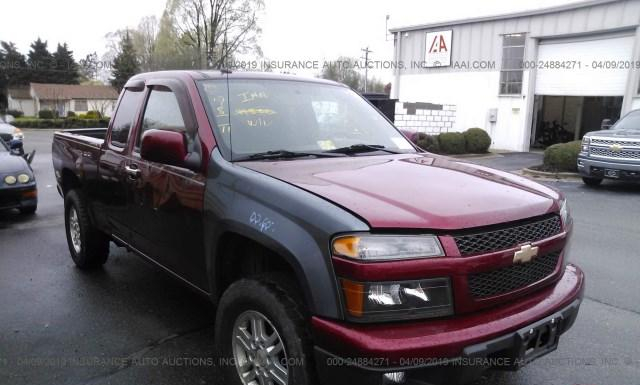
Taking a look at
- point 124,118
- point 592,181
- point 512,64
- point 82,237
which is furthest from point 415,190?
point 512,64

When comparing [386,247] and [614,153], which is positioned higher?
[386,247]

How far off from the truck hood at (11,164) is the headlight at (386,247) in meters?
6.95

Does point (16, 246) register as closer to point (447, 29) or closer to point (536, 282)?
point (536, 282)

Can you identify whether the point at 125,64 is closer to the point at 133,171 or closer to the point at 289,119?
the point at 133,171

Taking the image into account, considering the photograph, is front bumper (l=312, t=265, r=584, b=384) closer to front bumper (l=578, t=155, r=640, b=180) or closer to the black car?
the black car

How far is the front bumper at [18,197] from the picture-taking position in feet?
23.3

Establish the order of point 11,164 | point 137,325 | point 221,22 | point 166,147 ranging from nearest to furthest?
point 166,147, point 137,325, point 11,164, point 221,22

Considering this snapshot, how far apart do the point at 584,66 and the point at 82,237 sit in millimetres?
18700

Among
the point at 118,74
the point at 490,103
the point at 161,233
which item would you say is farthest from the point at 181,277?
the point at 118,74

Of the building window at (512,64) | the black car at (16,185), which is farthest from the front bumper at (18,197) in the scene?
the building window at (512,64)

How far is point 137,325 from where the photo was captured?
385cm

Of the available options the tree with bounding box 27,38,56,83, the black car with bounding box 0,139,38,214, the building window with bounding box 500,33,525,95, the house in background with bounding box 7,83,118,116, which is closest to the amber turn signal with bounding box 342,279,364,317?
the black car with bounding box 0,139,38,214

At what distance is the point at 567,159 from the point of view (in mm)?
13078

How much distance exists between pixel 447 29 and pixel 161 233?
21118mm
